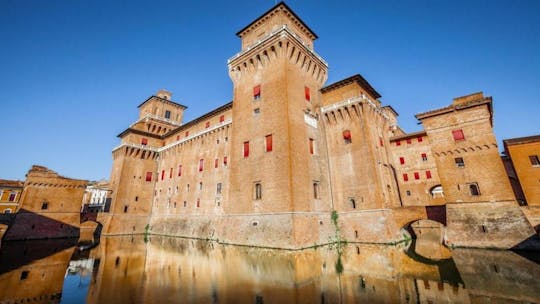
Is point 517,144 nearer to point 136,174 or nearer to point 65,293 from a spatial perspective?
point 65,293

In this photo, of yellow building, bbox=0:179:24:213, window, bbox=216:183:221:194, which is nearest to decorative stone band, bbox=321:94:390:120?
window, bbox=216:183:221:194

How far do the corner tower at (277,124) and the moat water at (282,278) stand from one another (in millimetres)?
5137

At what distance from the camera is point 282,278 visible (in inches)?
404

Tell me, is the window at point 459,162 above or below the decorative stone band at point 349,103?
below

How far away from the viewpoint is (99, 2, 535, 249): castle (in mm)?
17828

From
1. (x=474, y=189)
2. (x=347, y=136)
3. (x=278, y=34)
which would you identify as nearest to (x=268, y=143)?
(x=347, y=136)

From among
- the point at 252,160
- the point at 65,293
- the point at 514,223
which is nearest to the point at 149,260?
the point at 65,293

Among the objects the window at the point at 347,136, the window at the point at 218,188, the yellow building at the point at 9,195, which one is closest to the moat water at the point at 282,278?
the window at the point at 347,136

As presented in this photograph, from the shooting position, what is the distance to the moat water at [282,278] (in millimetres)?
7801

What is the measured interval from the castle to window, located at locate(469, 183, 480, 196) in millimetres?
57

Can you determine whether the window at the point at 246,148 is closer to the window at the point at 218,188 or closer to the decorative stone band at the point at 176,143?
the decorative stone band at the point at 176,143

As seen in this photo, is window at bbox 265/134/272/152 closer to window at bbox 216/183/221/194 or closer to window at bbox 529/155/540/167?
window at bbox 216/183/221/194

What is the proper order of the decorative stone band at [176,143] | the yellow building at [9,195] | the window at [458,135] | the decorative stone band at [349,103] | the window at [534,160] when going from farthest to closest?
1. the yellow building at [9,195]
2. the decorative stone band at [176,143]
3. the decorative stone band at [349,103]
4. the window at [534,160]
5. the window at [458,135]

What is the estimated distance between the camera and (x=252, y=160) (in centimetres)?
2231
